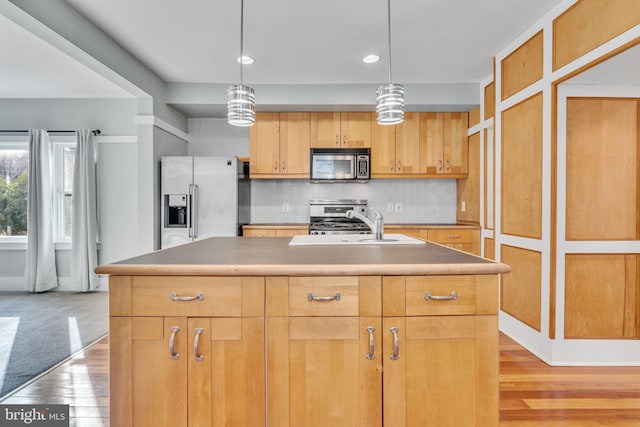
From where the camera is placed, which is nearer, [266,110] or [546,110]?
[546,110]

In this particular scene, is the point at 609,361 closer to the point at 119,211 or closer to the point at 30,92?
the point at 119,211

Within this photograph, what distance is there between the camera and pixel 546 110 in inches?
100

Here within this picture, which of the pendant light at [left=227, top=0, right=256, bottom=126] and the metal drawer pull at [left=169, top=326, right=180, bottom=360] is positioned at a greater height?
the pendant light at [left=227, top=0, right=256, bottom=126]

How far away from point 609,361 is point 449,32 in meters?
2.77

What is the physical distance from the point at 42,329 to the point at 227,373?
2903 mm

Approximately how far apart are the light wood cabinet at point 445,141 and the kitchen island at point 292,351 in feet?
10.6

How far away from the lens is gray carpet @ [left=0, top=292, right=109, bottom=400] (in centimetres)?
248

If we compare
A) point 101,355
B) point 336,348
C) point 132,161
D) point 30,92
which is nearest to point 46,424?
point 101,355

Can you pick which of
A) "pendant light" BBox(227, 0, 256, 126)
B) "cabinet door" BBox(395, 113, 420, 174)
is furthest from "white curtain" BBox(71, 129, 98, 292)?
"cabinet door" BBox(395, 113, 420, 174)

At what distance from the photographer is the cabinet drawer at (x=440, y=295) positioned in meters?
1.36

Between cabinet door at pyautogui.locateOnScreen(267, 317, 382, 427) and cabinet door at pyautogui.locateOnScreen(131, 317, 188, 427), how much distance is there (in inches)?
13.4

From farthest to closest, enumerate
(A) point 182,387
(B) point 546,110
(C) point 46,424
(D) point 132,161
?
(D) point 132,161, (B) point 546,110, (C) point 46,424, (A) point 182,387

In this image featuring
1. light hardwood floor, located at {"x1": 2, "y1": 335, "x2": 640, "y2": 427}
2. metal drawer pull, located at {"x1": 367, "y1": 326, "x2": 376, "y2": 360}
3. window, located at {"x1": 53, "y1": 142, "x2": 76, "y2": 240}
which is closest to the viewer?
metal drawer pull, located at {"x1": 367, "y1": 326, "x2": 376, "y2": 360}

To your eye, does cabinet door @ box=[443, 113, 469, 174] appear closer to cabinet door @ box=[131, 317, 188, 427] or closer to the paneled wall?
the paneled wall
